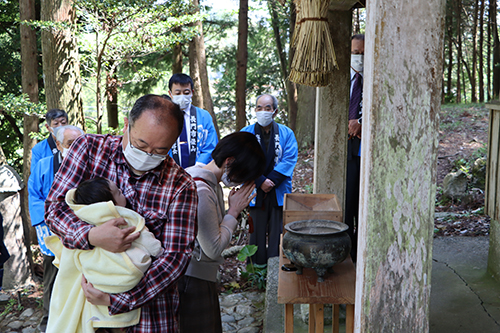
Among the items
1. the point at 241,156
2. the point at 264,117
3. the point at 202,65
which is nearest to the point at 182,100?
the point at 264,117

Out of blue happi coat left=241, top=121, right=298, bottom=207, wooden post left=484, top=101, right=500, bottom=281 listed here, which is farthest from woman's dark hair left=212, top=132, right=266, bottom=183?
wooden post left=484, top=101, right=500, bottom=281

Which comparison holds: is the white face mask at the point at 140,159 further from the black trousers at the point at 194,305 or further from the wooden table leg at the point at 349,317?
the wooden table leg at the point at 349,317

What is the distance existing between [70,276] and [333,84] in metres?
2.69

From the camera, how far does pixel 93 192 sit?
200 centimetres

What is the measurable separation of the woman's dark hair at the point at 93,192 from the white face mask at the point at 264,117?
3.63m

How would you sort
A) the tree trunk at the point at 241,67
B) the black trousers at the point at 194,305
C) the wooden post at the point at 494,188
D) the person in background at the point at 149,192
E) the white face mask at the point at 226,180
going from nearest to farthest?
the person in background at the point at 149,192 → the black trousers at the point at 194,305 → the white face mask at the point at 226,180 → the wooden post at the point at 494,188 → the tree trunk at the point at 241,67

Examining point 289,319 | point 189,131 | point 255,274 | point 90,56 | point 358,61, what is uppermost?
point 90,56

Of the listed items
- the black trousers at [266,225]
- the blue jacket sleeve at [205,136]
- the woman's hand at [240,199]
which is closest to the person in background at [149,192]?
the woman's hand at [240,199]

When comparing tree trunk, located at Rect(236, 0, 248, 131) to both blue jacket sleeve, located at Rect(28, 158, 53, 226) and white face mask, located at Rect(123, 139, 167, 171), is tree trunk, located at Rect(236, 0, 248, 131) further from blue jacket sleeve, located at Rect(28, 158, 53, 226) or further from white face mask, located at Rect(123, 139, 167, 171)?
white face mask, located at Rect(123, 139, 167, 171)

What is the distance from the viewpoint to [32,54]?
898 cm

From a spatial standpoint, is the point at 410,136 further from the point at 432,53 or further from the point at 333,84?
the point at 333,84

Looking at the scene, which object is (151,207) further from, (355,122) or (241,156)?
(355,122)

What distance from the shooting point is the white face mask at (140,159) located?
2.11 metres

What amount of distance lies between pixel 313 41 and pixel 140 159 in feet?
6.09
